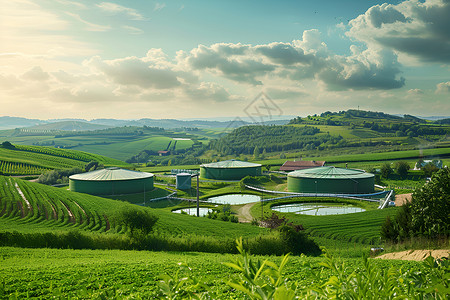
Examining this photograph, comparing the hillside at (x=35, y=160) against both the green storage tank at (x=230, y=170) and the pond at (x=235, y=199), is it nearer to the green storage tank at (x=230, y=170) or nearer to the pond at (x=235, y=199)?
the green storage tank at (x=230, y=170)

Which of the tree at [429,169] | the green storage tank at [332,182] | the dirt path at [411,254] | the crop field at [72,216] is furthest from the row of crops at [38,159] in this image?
the dirt path at [411,254]

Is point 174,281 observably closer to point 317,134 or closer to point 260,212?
point 260,212

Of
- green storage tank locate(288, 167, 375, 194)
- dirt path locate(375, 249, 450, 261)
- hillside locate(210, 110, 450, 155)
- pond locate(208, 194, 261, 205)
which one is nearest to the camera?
dirt path locate(375, 249, 450, 261)

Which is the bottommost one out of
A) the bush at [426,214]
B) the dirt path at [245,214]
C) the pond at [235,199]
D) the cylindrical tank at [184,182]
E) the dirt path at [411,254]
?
the pond at [235,199]

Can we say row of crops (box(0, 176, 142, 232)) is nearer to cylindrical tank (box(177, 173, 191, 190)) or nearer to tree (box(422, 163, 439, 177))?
cylindrical tank (box(177, 173, 191, 190))

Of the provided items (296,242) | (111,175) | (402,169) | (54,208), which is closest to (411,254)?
(296,242)

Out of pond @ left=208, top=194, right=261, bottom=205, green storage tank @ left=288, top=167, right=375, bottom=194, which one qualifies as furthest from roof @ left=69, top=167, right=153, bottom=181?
green storage tank @ left=288, top=167, right=375, bottom=194

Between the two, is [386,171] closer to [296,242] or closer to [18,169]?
[296,242]

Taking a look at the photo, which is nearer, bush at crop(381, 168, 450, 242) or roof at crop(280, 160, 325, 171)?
bush at crop(381, 168, 450, 242)
